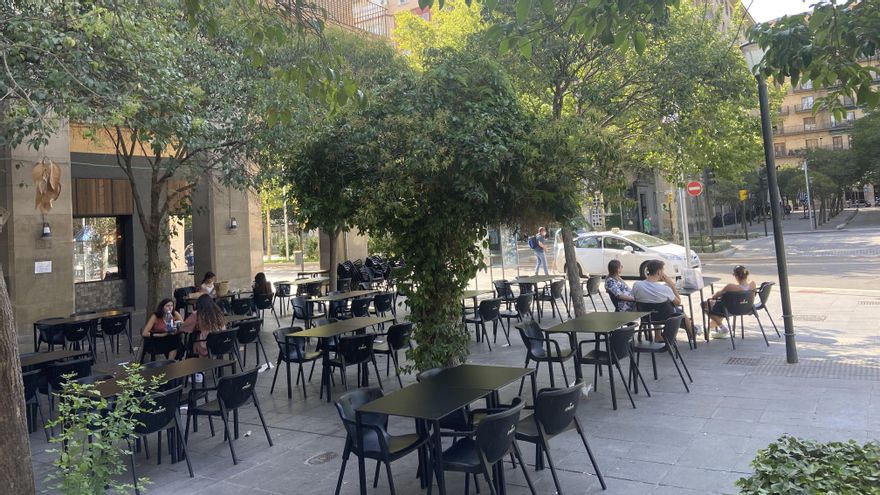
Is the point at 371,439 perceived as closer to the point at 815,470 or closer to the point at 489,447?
the point at 489,447

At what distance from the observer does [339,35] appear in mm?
16219

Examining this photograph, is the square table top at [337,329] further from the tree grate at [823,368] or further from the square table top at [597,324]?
the tree grate at [823,368]

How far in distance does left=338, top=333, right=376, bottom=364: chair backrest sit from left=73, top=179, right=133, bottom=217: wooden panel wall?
526 inches

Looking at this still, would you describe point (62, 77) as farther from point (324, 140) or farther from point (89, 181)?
point (89, 181)

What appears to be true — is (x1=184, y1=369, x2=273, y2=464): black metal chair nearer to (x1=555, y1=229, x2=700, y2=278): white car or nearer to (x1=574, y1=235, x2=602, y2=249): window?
(x1=555, y1=229, x2=700, y2=278): white car

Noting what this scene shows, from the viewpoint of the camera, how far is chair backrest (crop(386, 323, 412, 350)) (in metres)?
8.37

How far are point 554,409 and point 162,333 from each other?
711 cm

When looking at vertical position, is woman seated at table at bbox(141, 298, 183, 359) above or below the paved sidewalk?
above

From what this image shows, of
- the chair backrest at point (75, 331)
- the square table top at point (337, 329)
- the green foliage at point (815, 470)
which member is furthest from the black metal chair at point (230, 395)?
the chair backrest at point (75, 331)

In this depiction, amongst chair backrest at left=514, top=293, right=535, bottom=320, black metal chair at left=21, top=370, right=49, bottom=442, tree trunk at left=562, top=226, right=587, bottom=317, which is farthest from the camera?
chair backrest at left=514, top=293, right=535, bottom=320

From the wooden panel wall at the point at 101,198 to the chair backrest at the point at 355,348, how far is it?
43.8 feet

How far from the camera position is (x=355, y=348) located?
780cm

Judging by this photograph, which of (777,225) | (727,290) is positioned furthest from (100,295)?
(777,225)

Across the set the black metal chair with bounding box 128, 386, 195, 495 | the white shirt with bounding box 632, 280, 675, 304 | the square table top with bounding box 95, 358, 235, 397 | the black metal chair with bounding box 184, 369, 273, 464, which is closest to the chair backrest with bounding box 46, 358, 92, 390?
the square table top with bounding box 95, 358, 235, 397
